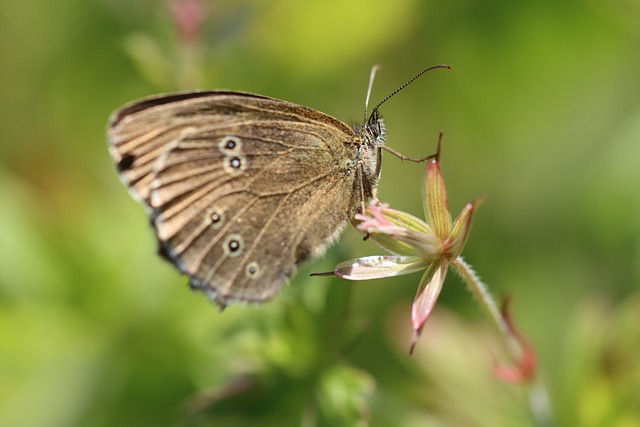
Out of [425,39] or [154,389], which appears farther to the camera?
[425,39]

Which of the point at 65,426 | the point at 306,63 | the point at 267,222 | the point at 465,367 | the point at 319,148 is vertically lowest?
the point at 65,426

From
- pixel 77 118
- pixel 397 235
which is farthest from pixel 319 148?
pixel 77 118

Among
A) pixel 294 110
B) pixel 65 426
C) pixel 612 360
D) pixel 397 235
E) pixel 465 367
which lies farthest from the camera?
pixel 65 426

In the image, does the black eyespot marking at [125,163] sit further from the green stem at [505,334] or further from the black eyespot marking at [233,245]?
the green stem at [505,334]

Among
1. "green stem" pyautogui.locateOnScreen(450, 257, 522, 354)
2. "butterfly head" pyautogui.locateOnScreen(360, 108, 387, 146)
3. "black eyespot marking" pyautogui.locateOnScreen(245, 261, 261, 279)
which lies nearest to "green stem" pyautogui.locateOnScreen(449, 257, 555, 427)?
"green stem" pyautogui.locateOnScreen(450, 257, 522, 354)

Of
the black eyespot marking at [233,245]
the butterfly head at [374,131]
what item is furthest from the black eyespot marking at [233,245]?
the butterfly head at [374,131]

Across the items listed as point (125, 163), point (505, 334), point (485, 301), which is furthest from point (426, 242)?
point (125, 163)

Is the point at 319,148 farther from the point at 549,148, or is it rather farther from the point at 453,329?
the point at 549,148
